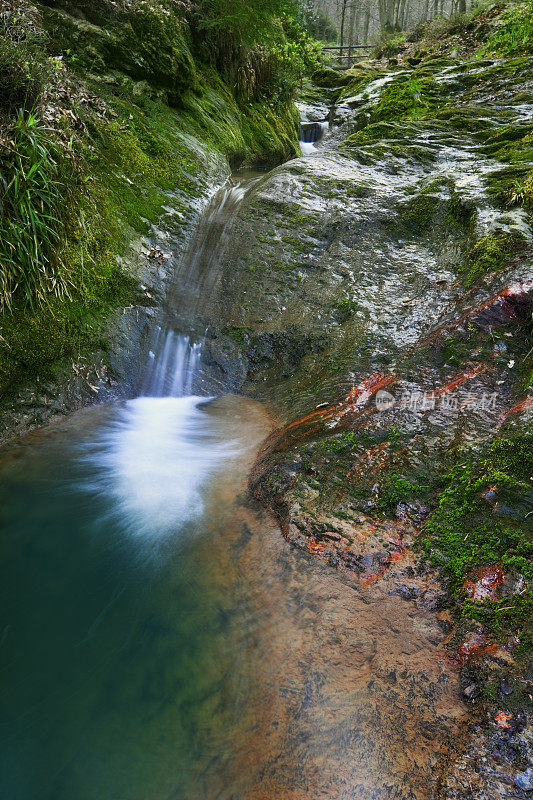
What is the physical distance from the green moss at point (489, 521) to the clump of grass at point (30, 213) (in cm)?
403

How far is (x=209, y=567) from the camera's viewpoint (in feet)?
9.75

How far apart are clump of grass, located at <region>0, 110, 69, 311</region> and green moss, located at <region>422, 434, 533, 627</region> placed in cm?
403

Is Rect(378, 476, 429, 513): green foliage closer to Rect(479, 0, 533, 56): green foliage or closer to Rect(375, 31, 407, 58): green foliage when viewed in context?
Rect(479, 0, 533, 56): green foliage

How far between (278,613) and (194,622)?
521 mm

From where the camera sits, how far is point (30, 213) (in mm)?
3859

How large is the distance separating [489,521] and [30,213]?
14.5 feet

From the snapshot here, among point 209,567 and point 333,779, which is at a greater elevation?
point 209,567

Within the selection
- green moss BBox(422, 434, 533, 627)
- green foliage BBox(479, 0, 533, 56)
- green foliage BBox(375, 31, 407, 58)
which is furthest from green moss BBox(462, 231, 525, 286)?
green foliage BBox(375, 31, 407, 58)

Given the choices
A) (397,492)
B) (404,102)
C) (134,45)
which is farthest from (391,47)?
(397,492)

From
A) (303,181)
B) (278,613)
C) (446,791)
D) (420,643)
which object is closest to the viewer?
(446,791)

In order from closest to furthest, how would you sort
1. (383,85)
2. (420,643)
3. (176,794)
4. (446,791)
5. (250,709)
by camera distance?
1. (446,791)
2. (176,794)
3. (250,709)
4. (420,643)
5. (383,85)

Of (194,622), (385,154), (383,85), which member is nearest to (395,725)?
(194,622)

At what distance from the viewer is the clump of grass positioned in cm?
376

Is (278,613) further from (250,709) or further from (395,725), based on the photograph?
(395,725)
